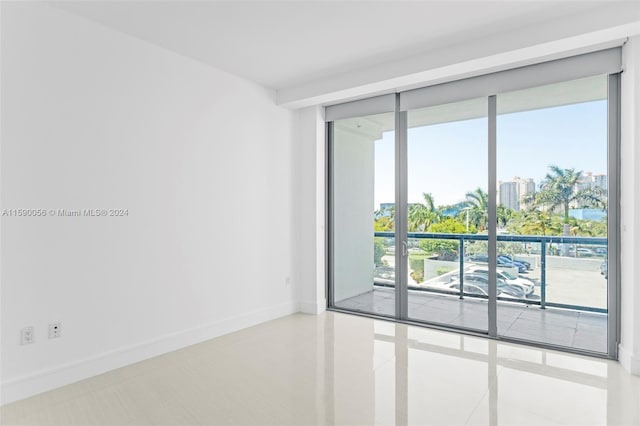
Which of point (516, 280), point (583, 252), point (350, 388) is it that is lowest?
point (350, 388)

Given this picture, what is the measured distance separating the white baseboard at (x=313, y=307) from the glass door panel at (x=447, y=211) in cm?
113

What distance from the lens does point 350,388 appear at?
9.07 ft

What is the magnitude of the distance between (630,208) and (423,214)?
73.6 inches

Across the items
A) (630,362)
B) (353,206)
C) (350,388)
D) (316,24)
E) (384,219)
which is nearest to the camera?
(350,388)

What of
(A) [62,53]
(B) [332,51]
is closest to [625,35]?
(B) [332,51]

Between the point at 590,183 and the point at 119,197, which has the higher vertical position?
the point at 590,183

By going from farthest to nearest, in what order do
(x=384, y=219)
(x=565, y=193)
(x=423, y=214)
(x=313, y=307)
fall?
Answer: 1. (x=313, y=307)
2. (x=384, y=219)
3. (x=423, y=214)
4. (x=565, y=193)

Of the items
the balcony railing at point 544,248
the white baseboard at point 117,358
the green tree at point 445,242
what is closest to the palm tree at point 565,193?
the balcony railing at point 544,248

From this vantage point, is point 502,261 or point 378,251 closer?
point 502,261

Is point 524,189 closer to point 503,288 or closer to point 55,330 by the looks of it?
point 503,288

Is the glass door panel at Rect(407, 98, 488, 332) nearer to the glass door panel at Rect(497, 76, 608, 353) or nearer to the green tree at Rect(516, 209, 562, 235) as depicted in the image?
the glass door panel at Rect(497, 76, 608, 353)

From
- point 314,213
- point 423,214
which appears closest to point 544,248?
point 423,214

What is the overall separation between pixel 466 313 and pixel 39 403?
3.87 metres

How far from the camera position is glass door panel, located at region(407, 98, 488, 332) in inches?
159
